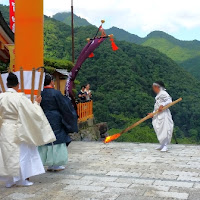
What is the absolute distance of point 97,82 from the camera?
39.8m

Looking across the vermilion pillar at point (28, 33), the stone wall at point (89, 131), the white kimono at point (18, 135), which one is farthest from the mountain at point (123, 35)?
the white kimono at point (18, 135)

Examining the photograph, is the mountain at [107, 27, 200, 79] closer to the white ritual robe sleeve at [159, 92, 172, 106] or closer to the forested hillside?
the forested hillside

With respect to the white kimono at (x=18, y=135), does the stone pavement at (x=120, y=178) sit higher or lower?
lower

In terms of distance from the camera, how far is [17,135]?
5.12 meters

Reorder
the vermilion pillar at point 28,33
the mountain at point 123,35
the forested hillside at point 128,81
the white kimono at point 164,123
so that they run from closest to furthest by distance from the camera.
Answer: the vermilion pillar at point 28,33 < the white kimono at point 164,123 < the forested hillside at point 128,81 < the mountain at point 123,35

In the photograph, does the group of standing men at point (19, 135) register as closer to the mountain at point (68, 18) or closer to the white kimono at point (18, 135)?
the white kimono at point (18, 135)

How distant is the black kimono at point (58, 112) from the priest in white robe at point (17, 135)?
2.47 feet

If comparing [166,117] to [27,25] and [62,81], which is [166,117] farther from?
[62,81]

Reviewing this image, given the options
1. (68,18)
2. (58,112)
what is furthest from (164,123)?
(68,18)

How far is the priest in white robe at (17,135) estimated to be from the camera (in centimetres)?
504

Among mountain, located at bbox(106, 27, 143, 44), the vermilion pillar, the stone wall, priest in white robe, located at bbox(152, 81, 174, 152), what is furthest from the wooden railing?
mountain, located at bbox(106, 27, 143, 44)

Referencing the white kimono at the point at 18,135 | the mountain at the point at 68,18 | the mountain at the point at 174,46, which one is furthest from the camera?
the mountain at the point at 68,18

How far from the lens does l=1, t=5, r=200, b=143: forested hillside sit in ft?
119

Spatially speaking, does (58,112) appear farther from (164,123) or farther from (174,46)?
(174,46)
